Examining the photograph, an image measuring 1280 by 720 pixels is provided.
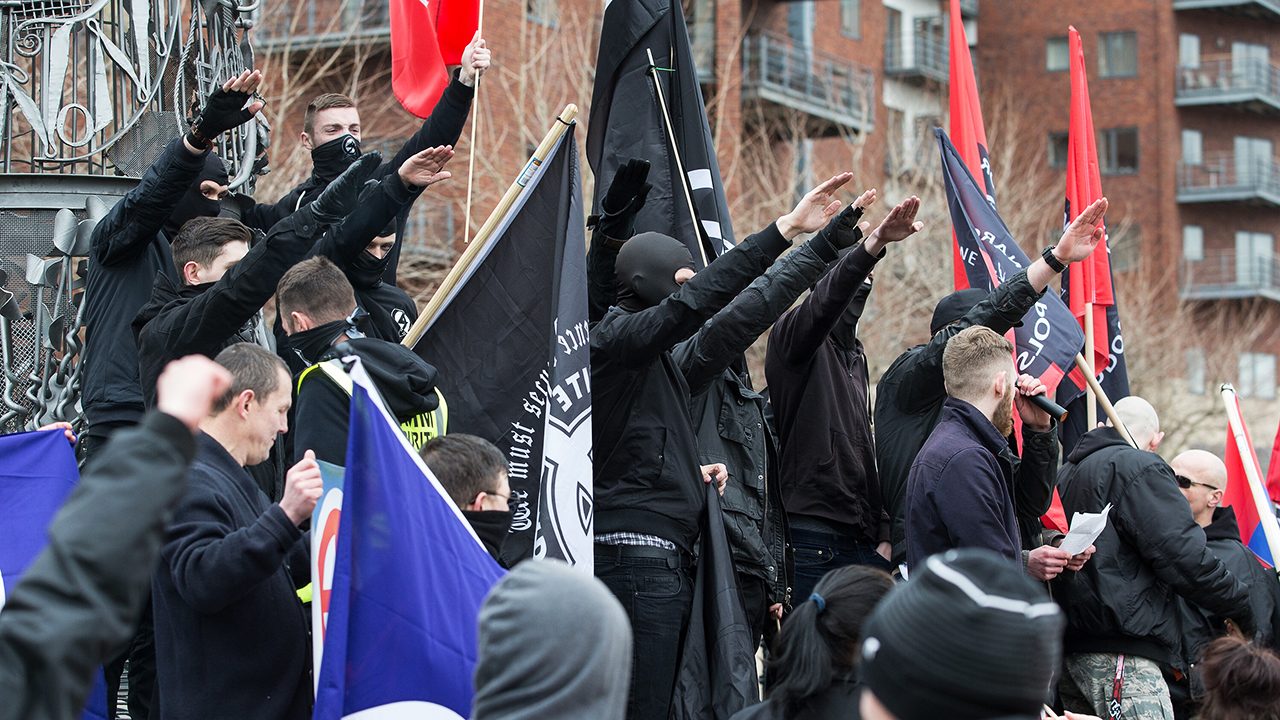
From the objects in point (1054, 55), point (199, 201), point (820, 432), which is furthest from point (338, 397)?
point (1054, 55)

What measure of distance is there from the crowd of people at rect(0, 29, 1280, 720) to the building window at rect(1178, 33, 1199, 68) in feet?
151

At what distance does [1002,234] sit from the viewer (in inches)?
345

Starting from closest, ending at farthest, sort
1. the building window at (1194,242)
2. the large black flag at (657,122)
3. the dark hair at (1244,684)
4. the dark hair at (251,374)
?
1. the dark hair at (251,374)
2. the dark hair at (1244,684)
3. the large black flag at (657,122)
4. the building window at (1194,242)

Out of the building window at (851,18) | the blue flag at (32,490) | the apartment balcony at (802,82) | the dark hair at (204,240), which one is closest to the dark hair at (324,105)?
the dark hair at (204,240)

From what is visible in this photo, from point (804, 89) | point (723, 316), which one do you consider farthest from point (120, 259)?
point (804, 89)

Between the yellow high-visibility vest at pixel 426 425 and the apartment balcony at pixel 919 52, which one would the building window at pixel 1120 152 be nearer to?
the apartment balcony at pixel 919 52

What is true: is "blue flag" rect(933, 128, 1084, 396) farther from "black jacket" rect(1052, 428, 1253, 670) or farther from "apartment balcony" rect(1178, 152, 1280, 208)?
"apartment balcony" rect(1178, 152, 1280, 208)

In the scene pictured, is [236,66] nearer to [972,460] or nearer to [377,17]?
[972,460]

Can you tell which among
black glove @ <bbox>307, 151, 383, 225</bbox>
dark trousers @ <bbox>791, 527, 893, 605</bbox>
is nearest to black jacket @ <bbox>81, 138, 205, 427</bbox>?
black glove @ <bbox>307, 151, 383, 225</bbox>

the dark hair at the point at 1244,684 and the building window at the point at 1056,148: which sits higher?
the building window at the point at 1056,148

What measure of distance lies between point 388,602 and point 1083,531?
331cm

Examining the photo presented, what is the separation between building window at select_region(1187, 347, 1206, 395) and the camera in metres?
37.0

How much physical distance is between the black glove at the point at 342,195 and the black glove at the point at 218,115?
411 mm

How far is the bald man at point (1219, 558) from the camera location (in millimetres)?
7750
